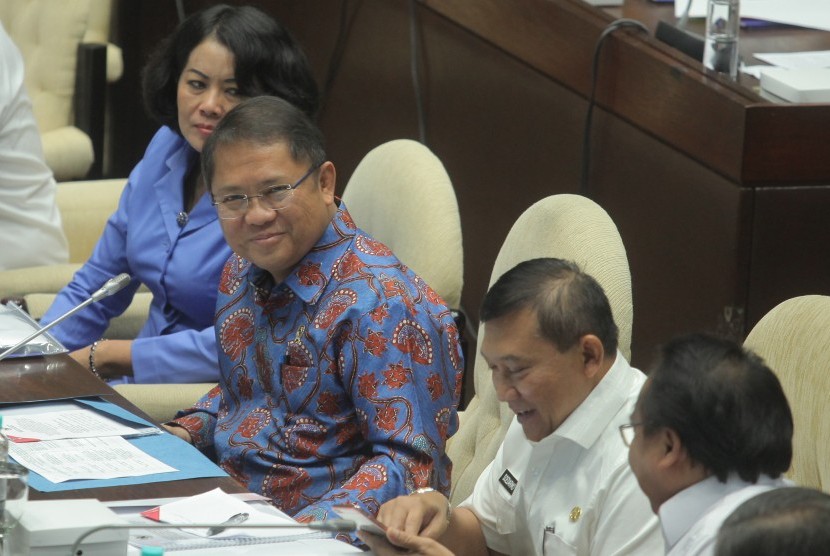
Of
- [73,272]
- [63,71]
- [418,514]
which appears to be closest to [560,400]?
[418,514]

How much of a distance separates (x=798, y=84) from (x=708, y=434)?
A: 1.11m

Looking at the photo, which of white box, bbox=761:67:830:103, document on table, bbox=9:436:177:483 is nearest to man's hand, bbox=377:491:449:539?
document on table, bbox=9:436:177:483

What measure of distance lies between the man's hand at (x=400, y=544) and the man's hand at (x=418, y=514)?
2cm

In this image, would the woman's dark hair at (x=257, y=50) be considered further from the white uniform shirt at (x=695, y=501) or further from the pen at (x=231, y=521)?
the white uniform shirt at (x=695, y=501)

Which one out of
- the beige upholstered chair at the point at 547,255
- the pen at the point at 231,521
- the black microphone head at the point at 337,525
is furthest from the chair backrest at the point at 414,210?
the black microphone head at the point at 337,525

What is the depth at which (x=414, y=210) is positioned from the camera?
2.37 m

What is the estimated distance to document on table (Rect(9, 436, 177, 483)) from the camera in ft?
5.69

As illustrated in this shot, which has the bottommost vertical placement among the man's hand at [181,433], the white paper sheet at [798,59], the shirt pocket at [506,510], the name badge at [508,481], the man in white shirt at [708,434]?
the man's hand at [181,433]

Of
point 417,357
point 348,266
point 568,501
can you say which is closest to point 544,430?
point 568,501

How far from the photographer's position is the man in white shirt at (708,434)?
132 centimetres

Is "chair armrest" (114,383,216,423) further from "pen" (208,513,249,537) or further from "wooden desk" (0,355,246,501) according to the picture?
"pen" (208,513,249,537)

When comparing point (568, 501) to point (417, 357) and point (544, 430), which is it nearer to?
point (544, 430)

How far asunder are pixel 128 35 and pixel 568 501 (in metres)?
3.44

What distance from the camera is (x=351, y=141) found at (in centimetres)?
399
